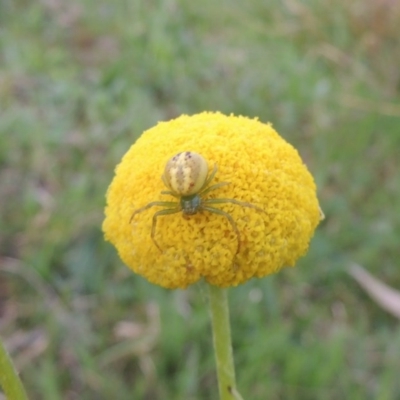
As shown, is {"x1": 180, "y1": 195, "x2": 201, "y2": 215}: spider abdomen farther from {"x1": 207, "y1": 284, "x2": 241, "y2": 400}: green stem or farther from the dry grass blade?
the dry grass blade

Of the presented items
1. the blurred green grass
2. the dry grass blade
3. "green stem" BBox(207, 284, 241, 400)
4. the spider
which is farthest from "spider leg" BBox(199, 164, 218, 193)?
the dry grass blade

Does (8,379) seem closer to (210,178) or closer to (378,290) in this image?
(210,178)

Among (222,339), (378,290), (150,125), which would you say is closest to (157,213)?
(222,339)

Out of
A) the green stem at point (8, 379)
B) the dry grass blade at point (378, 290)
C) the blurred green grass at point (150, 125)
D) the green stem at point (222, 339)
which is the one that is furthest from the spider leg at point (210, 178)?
the dry grass blade at point (378, 290)

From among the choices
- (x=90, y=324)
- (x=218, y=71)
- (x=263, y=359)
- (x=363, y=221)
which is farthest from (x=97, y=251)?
(x=218, y=71)

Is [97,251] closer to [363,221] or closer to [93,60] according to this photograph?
[363,221]

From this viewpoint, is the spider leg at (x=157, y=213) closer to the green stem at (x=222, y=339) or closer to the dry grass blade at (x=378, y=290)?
the green stem at (x=222, y=339)
